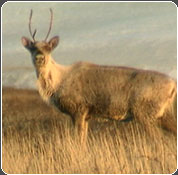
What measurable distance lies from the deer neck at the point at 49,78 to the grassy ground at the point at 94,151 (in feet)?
2.32

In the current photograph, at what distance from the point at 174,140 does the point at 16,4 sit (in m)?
4.15

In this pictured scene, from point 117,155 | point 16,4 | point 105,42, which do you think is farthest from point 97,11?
point 117,155

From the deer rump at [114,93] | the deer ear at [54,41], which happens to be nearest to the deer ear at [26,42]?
the deer ear at [54,41]

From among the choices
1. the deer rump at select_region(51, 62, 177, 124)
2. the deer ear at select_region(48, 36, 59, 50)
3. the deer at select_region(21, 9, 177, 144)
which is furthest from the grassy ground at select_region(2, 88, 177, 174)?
the deer ear at select_region(48, 36, 59, 50)

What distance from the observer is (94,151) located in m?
Answer: 12.5

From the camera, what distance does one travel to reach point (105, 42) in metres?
14.6

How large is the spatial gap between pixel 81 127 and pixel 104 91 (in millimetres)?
814

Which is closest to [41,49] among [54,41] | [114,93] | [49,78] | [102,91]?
[54,41]

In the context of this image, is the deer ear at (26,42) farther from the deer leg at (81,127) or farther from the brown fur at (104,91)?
the deer leg at (81,127)

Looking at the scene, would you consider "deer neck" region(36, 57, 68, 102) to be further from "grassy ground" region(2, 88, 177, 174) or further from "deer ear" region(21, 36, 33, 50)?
"grassy ground" region(2, 88, 177, 174)

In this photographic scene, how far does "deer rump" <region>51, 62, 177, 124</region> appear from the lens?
42.3 ft

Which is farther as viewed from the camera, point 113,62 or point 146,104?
point 113,62

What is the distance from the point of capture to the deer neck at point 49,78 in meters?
13.4

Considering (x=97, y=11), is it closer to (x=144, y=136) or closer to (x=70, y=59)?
(x=70, y=59)
